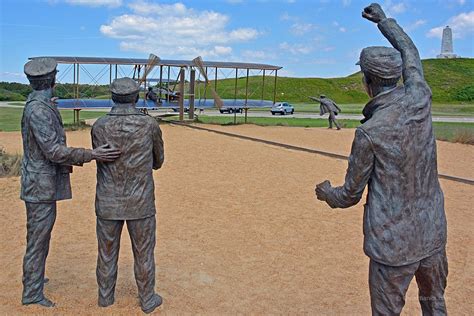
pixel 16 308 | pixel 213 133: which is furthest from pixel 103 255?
pixel 213 133

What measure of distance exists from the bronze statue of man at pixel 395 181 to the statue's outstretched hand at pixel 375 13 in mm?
603

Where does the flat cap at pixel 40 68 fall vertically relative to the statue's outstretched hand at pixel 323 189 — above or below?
above

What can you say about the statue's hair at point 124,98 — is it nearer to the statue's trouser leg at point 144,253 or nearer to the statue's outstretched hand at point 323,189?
the statue's trouser leg at point 144,253

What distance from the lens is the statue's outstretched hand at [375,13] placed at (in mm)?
3150

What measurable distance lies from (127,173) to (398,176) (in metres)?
2.15

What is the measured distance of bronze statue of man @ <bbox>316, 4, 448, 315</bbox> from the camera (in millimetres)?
2570

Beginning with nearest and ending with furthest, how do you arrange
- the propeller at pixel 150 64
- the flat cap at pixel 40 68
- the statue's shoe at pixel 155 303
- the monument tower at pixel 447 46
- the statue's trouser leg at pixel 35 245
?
the flat cap at pixel 40 68 < the statue's trouser leg at pixel 35 245 < the statue's shoe at pixel 155 303 < the propeller at pixel 150 64 < the monument tower at pixel 447 46

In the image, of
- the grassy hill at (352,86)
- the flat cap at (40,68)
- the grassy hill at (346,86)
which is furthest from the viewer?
the grassy hill at (352,86)

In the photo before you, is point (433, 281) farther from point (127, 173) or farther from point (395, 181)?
Answer: point (127, 173)

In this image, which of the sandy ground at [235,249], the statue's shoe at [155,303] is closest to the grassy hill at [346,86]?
the sandy ground at [235,249]

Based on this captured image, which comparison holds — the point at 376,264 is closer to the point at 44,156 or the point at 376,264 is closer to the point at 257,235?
the point at 44,156

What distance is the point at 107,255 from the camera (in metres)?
4.03

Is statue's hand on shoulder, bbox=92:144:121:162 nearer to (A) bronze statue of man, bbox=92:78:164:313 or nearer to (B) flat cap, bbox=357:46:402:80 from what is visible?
(A) bronze statue of man, bbox=92:78:164:313

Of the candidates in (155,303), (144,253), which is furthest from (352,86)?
(144,253)
